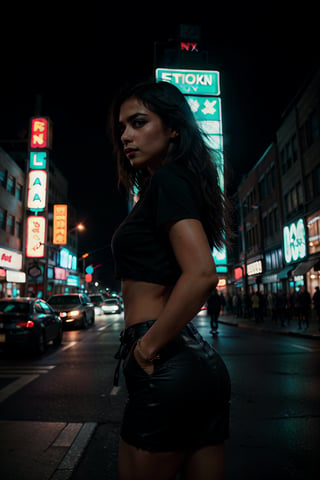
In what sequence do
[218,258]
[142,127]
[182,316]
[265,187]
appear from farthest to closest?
[265,187] < [218,258] < [142,127] < [182,316]

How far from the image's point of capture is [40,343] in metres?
11.2

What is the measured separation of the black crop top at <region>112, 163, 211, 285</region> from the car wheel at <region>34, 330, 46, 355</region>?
1021 cm

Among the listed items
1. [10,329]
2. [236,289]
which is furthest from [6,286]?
[236,289]

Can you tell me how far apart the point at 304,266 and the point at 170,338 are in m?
24.8

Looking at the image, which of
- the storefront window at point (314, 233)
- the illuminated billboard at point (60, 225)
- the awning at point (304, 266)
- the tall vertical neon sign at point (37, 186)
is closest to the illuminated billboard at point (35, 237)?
the tall vertical neon sign at point (37, 186)

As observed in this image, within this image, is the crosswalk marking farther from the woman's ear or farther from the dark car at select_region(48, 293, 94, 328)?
the dark car at select_region(48, 293, 94, 328)

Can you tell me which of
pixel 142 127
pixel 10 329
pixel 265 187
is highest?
pixel 265 187

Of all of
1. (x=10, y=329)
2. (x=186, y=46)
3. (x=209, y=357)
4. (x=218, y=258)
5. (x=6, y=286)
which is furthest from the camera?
(x=186, y=46)

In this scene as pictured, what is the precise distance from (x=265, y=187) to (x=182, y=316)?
1447 inches

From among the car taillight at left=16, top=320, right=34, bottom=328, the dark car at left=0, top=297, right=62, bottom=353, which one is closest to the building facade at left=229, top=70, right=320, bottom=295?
the dark car at left=0, top=297, right=62, bottom=353

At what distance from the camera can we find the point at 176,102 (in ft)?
5.67

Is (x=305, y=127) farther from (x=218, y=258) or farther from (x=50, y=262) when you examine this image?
(x=50, y=262)

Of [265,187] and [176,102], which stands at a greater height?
[265,187]

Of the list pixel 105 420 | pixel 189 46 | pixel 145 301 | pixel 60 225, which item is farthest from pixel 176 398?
pixel 189 46
